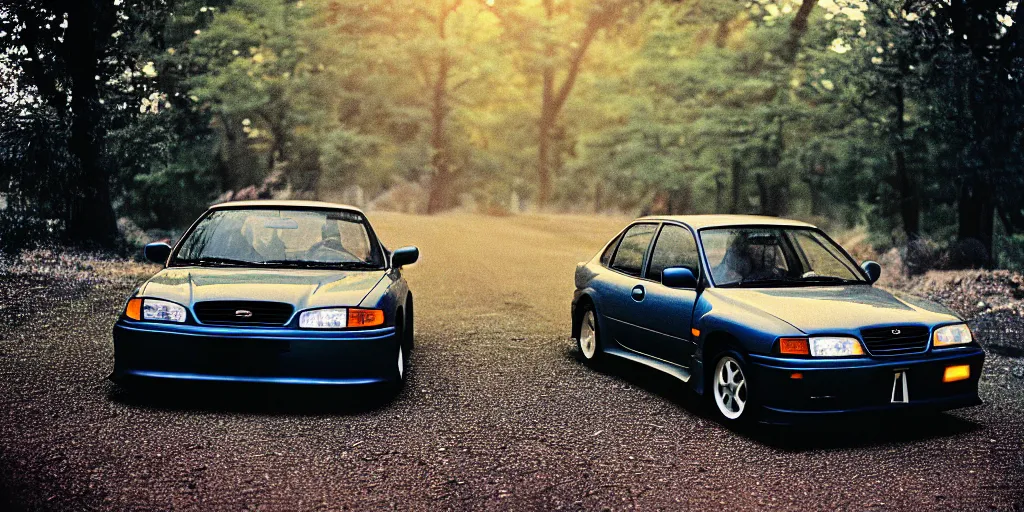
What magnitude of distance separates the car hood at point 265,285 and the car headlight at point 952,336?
3.93m

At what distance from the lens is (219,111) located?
3198 centimetres

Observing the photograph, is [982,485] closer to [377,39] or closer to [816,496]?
[816,496]

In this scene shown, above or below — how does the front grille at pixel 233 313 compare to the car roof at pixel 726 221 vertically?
below

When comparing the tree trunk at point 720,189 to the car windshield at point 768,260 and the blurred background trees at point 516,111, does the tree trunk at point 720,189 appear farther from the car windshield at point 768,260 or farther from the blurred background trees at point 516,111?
the car windshield at point 768,260

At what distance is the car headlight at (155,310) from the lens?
6715 millimetres

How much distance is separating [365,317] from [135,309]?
5.21ft

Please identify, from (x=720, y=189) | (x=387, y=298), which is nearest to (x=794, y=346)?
(x=387, y=298)

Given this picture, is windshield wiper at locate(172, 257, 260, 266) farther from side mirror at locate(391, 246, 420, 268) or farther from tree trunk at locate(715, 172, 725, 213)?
→ tree trunk at locate(715, 172, 725, 213)

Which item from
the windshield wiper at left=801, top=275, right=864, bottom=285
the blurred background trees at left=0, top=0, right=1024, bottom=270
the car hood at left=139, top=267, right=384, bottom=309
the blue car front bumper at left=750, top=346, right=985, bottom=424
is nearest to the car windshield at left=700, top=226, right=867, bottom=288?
the windshield wiper at left=801, top=275, right=864, bottom=285

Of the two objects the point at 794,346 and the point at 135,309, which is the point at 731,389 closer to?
the point at 794,346

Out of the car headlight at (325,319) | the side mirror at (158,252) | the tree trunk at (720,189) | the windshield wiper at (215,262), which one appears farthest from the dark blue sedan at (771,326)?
the tree trunk at (720,189)

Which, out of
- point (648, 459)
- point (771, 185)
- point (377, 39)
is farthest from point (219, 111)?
point (648, 459)

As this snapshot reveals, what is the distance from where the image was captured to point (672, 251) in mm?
8055

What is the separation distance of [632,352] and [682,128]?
1091 inches
